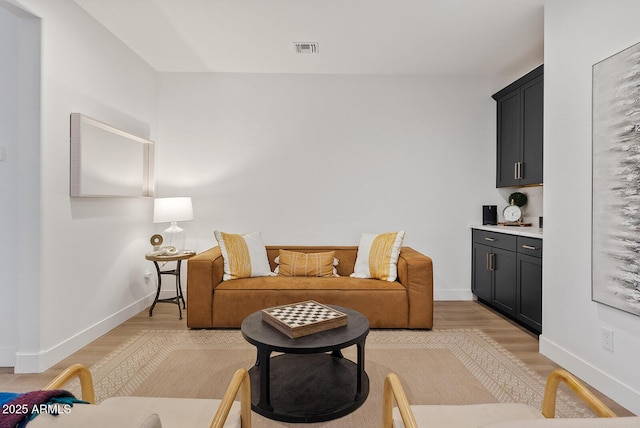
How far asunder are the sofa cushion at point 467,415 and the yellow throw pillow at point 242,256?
2364mm

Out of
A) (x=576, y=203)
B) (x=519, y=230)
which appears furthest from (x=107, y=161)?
(x=519, y=230)

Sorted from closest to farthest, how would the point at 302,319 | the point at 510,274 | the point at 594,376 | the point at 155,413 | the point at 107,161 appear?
the point at 155,413
the point at 302,319
the point at 594,376
the point at 107,161
the point at 510,274

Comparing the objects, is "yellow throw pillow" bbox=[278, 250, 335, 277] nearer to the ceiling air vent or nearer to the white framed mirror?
the white framed mirror

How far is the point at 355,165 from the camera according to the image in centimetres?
428

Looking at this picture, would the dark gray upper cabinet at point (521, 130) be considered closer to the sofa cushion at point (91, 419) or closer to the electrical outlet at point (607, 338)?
the electrical outlet at point (607, 338)

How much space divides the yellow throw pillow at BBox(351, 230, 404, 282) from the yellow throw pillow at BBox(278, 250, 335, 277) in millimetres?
291

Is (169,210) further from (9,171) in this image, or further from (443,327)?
(443,327)

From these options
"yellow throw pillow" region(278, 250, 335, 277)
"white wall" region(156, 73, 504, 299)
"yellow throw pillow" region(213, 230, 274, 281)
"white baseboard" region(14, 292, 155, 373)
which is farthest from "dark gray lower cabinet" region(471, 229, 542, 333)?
"white baseboard" region(14, 292, 155, 373)

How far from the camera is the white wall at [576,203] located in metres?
2.05

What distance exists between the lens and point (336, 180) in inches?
169

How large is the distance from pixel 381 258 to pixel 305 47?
2.18 m

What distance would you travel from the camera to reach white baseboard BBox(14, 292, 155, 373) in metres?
2.39

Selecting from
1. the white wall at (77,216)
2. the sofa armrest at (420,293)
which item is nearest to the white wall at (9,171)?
the white wall at (77,216)

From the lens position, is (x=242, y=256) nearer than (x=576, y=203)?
No
